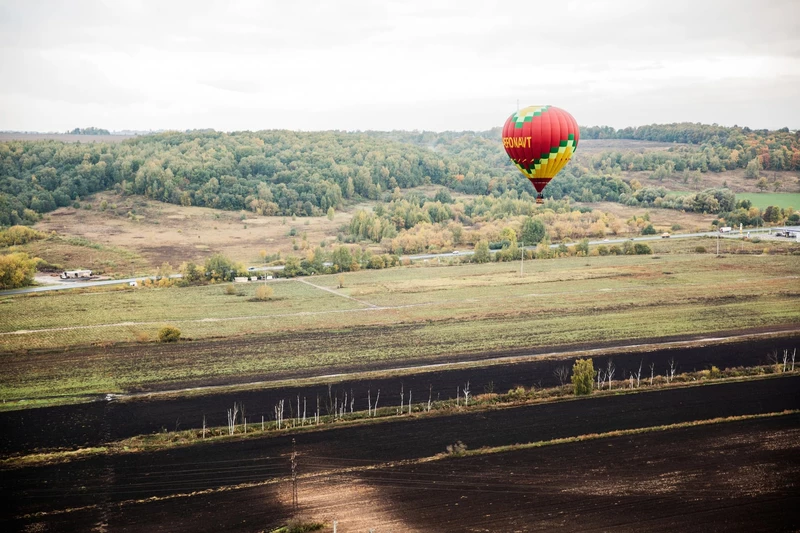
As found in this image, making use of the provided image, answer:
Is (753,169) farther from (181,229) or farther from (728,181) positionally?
(181,229)

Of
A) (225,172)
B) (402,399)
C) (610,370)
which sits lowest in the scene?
(402,399)

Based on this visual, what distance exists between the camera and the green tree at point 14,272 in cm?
6281

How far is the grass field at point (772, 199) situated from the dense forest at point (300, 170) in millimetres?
8254

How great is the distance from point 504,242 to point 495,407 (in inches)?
2120

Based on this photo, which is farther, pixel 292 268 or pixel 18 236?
pixel 18 236

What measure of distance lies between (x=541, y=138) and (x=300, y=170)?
280 ft

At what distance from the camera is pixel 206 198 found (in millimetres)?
111125

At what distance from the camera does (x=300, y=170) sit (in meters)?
123

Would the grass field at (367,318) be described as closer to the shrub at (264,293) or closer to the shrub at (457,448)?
the shrub at (264,293)

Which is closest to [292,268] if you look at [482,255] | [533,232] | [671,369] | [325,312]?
[325,312]

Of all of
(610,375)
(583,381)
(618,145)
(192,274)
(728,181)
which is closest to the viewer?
(583,381)

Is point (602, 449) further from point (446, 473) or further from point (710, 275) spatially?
point (710, 275)

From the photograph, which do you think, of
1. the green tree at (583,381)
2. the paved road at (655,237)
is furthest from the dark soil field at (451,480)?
the paved road at (655,237)

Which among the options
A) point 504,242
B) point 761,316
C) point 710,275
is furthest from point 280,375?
point 504,242
